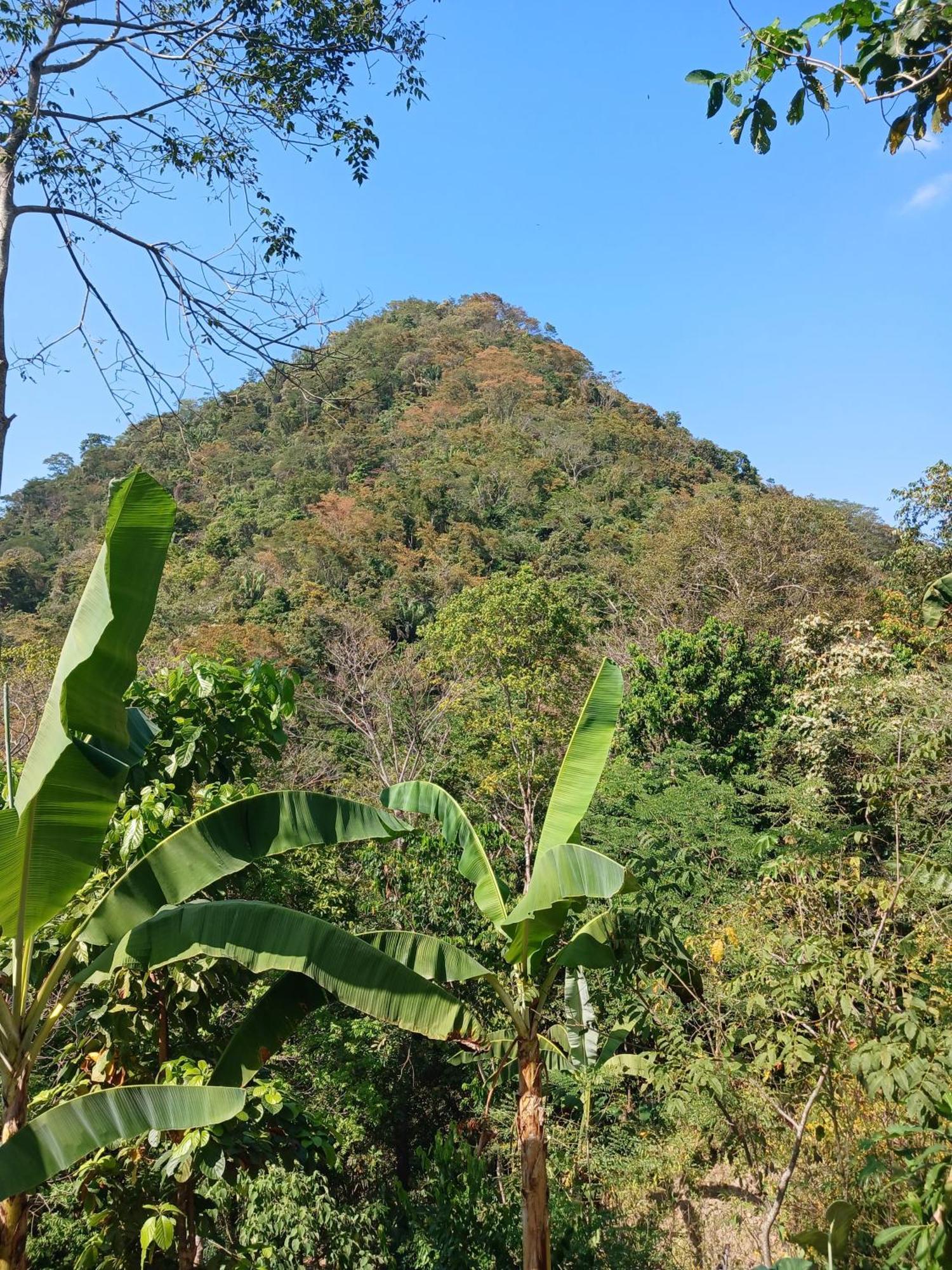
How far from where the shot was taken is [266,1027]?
10.9 ft

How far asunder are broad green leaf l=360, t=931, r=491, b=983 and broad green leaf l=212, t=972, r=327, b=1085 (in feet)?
1.46

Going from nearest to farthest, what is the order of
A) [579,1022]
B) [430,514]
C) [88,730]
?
[88,730] → [579,1022] → [430,514]

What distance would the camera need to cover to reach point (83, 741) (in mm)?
2789

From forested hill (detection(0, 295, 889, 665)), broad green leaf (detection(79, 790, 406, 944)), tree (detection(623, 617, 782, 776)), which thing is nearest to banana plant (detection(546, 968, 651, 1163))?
broad green leaf (detection(79, 790, 406, 944))

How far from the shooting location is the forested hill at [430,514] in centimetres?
2031

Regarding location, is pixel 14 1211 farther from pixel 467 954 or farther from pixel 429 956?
pixel 467 954

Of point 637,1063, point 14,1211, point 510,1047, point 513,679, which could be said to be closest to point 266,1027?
point 14,1211

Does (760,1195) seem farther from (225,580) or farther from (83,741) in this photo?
(225,580)

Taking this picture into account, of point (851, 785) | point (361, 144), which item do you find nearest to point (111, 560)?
point (361, 144)

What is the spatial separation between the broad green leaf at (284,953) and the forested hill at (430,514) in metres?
2.28

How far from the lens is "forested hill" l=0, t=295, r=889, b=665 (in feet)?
66.6

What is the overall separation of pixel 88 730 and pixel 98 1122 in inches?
44.0

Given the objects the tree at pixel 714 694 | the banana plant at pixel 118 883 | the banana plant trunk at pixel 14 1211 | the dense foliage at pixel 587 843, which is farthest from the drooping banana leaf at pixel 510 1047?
the tree at pixel 714 694

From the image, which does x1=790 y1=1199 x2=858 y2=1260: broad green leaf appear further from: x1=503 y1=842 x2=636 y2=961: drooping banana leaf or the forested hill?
the forested hill
